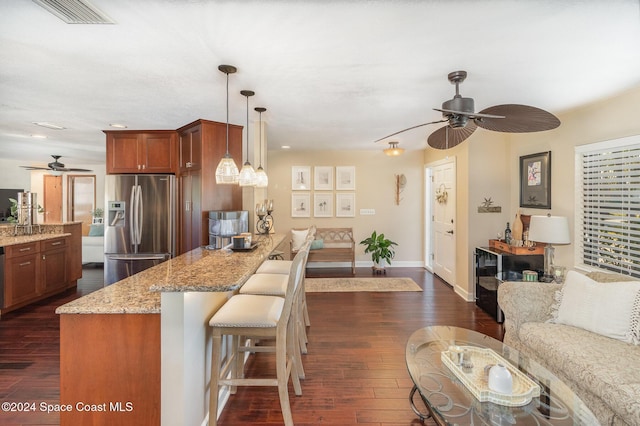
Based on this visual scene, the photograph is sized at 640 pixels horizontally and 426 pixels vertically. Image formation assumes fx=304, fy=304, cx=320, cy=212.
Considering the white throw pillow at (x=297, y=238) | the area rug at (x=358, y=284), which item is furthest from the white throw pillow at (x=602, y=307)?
the white throw pillow at (x=297, y=238)

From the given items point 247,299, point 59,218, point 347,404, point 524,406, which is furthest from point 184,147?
point 59,218

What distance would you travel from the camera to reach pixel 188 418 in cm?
160

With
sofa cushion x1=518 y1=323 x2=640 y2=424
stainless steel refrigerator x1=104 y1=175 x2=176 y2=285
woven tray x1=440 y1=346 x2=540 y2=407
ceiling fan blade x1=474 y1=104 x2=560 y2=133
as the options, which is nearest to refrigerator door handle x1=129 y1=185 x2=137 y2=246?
stainless steel refrigerator x1=104 y1=175 x2=176 y2=285

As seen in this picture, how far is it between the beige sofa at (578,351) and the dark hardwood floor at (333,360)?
0.89 metres

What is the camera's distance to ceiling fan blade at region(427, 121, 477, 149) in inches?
93.6

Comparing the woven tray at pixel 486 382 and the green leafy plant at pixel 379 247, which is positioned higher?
the green leafy plant at pixel 379 247

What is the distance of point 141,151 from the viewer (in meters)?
4.18

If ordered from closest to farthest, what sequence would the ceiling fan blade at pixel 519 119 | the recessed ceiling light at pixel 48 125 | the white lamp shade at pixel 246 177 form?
the ceiling fan blade at pixel 519 119, the white lamp shade at pixel 246 177, the recessed ceiling light at pixel 48 125

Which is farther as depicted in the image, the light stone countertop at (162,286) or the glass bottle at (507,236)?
the glass bottle at (507,236)

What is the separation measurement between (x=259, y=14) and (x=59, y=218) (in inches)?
371

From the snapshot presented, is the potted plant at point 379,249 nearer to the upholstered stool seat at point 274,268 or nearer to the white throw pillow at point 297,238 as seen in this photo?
the white throw pillow at point 297,238

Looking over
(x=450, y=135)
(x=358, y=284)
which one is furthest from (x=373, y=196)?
(x=450, y=135)

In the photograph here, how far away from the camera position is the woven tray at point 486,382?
1474mm

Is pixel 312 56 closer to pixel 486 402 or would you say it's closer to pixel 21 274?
pixel 486 402
